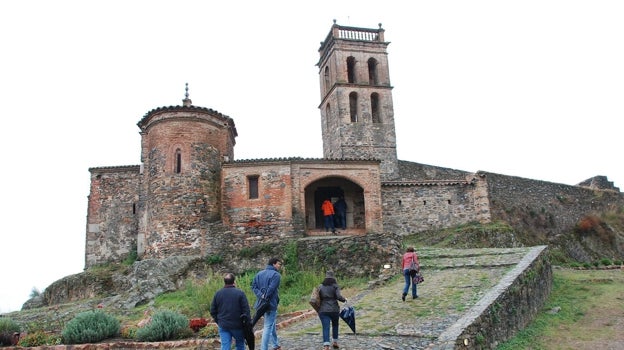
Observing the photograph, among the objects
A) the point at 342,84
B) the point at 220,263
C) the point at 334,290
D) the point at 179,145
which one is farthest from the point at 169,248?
the point at 342,84

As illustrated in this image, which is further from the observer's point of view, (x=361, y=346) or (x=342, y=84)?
(x=342, y=84)

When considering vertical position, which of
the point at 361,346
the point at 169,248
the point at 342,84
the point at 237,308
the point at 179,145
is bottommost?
the point at 361,346

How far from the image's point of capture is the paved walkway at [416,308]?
35.6 ft

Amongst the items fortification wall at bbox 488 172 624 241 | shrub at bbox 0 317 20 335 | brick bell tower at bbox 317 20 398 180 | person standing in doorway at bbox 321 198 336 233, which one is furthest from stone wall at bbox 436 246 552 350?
brick bell tower at bbox 317 20 398 180

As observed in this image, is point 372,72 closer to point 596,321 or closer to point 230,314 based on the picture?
point 596,321

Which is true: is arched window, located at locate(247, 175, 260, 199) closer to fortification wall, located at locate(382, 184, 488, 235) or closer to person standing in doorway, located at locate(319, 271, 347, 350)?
fortification wall, located at locate(382, 184, 488, 235)

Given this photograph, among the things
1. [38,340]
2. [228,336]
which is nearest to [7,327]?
[38,340]

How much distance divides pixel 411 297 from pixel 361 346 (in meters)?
4.79

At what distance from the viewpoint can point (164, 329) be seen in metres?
13.0

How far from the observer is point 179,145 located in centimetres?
2464

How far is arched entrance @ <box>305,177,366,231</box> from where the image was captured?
28000 millimetres

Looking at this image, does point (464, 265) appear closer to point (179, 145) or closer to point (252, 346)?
point (252, 346)

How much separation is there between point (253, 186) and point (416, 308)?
12.9 meters

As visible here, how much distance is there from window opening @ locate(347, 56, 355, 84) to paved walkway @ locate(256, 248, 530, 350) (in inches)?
854
